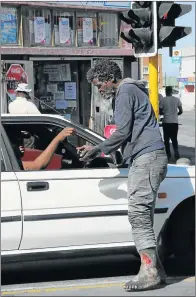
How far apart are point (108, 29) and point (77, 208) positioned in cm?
918

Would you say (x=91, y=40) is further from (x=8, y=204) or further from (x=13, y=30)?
(x=8, y=204)

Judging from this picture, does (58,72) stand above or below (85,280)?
above

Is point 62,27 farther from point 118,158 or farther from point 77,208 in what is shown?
point 77,208

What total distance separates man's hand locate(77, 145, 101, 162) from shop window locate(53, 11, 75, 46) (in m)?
8.32

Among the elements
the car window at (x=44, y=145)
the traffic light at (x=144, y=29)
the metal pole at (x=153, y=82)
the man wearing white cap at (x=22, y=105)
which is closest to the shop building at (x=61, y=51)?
the man wearing white cap at (x=22, y=105)

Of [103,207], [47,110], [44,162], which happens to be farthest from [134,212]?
[47,110]

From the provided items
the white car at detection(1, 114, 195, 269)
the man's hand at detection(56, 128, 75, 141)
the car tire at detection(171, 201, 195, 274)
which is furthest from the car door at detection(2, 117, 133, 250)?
the car tire at detection(171, 201, 195, 274)

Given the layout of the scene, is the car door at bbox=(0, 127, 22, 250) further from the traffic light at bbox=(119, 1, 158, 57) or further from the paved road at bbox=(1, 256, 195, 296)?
the traffic light at bbox=(119, 1, 158, 57)

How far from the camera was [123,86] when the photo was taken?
4.48 meters

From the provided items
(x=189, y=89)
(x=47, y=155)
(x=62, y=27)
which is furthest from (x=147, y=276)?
(x=189, y=89)

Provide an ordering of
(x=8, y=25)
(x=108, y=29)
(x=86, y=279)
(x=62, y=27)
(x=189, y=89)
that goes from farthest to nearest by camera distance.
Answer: (x=189, y=89), (x=108, y=29), (x=62, y=27), (x=8, y=25), (x=86, y=279)

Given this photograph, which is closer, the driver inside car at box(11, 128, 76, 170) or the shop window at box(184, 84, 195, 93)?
the driver inside car at box(11, 128, 76, 170)

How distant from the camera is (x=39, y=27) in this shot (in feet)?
40.9

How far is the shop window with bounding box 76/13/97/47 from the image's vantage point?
1277cm
